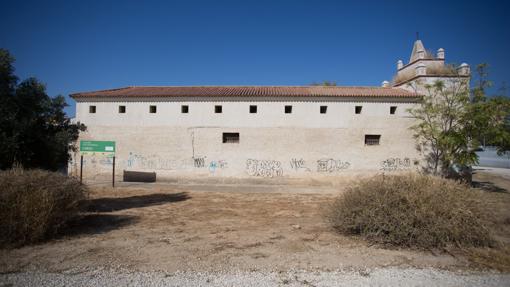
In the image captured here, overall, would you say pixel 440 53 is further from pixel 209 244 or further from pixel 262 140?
pixel 209 244

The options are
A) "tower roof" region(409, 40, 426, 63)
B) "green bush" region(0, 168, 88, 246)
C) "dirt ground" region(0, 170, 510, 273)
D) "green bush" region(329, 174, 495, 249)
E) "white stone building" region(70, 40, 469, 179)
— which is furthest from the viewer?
"tower roof" region(409, 40, 426, 63)

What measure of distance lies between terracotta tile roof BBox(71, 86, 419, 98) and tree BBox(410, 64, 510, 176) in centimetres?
153

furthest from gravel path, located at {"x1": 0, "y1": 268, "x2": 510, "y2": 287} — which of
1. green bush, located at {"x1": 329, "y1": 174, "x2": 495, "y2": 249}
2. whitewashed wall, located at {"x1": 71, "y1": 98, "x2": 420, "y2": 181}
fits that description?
whitewashed wall, located at {"x1": 71, "y1": 98, "x2": 420, "y2": 181}

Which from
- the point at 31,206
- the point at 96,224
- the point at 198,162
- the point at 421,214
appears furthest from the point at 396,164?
the point at 31,206

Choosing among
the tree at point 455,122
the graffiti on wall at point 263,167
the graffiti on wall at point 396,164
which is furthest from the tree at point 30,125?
the tree at point 455,122

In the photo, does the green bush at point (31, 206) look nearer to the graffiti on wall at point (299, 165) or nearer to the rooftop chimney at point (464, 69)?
the graffiti on wall at point (299, 165)

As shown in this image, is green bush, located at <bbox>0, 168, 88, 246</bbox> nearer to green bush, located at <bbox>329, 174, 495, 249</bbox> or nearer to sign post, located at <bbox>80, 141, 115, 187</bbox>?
green bush, located at <bbox>329, 174, 495, 249</bbox>

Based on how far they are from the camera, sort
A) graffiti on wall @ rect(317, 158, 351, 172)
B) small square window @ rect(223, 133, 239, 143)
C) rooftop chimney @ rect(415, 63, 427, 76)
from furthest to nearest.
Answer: rooftop chimney @ rect(415, 63, 427, 76) < small square window @ rect(223, 133, 239, 143) < graffiti on wall @ rect(317, 158, 351, 172)

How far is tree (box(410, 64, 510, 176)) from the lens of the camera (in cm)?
1434

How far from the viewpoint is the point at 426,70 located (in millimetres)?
18094

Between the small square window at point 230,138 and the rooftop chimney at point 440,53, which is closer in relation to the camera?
the small square window at point 230,138

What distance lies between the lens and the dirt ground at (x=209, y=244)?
15.0 feet

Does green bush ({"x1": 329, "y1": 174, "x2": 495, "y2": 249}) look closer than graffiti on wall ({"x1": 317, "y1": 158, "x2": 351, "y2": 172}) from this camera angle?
Yes

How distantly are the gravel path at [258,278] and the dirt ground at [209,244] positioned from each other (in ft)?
0.72
